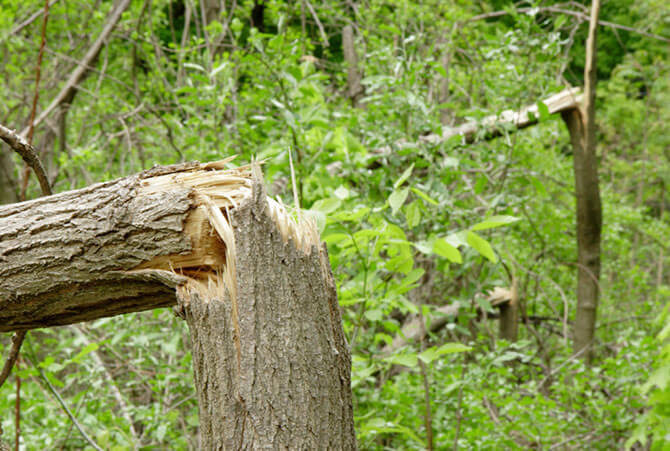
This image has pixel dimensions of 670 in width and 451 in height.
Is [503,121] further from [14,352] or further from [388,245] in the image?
[14,352]

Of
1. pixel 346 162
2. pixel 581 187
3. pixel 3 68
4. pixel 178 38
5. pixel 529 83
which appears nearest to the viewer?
pixel 346 162

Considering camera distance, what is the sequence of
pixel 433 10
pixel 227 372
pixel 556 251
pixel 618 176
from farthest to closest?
pixel 618 176 → pixel 556 251 → pixel 433 10 → pixel 227 372

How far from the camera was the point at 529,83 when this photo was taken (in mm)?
3150

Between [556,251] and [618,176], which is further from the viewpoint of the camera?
[618,176]

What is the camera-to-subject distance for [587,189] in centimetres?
433

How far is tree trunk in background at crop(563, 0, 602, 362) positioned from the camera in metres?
4.33

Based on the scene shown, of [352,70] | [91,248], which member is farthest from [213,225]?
[352,70]

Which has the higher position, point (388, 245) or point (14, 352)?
point (388, 245)

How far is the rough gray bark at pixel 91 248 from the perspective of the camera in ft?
4.36

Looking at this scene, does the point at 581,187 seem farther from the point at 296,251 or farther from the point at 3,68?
the point at 3,68

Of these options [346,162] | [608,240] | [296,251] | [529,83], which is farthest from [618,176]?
[296,251]

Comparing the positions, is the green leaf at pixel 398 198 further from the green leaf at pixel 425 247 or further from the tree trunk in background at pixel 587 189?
the tree trunk in background at pixel 587 189

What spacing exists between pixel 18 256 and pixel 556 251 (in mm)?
5699

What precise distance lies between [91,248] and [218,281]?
0.90 ft
